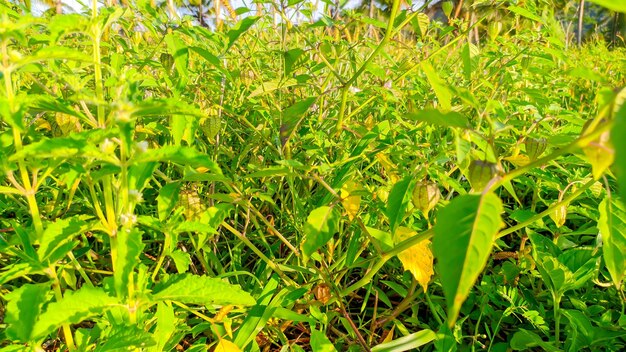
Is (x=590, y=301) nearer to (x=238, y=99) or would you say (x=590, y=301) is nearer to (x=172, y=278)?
(x=172, y=278)

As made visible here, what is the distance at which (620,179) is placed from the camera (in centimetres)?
28

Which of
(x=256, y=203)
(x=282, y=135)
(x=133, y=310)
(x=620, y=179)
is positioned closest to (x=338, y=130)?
(x=282, y=135)

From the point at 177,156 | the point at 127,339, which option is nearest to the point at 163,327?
the point at 127,339

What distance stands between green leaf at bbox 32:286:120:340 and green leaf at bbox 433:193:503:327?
1.49ft

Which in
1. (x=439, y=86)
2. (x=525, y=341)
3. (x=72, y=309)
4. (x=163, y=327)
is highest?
(x=439, y=86)

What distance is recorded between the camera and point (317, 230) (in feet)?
2.52

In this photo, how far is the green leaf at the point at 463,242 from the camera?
39 cm

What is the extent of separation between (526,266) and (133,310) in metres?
0.93

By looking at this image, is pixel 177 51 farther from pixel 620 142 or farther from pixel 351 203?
pixel 620 142

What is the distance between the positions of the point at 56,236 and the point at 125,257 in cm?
12

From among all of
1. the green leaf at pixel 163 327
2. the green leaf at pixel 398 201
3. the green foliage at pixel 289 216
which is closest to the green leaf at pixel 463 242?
the green foliage at pixel 289 216

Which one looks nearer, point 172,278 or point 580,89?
point 172,278

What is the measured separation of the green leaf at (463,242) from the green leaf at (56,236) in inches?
19.0

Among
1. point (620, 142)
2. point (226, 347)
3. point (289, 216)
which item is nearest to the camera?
point (620, 142)
